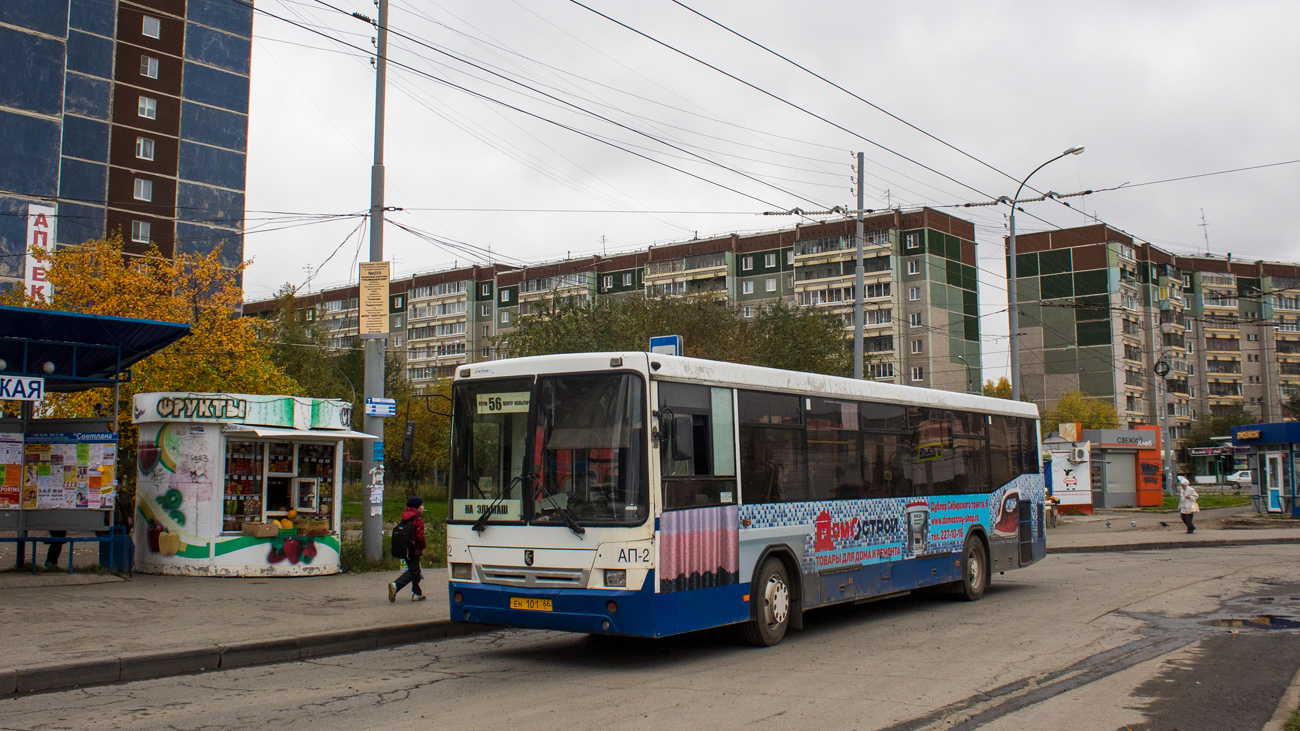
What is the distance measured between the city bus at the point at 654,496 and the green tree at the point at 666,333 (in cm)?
2498

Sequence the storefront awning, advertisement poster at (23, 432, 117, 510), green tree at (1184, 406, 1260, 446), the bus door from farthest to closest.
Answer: green tree at (1184, 406, 1260, 446) < the storefront awning < advertisement poster at (23, 432, 117, 510) < the bus door

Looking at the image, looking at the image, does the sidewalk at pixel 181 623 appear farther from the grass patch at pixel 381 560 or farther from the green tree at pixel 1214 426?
the green tree at pixel 1214 426

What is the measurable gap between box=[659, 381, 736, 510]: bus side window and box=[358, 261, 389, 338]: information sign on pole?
7.86 meters

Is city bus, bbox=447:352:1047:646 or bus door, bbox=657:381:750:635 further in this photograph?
bus door, bbox=657:381:750:635

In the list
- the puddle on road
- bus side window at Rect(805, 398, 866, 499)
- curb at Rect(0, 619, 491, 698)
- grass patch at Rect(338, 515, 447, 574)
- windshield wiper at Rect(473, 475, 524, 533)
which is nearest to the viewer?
curb at Rect(0, 619, 491, 698)

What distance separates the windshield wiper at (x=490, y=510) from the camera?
9.80 m

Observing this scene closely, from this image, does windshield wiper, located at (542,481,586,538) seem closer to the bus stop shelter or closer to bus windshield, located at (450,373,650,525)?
bus windshield, located at (450,373,650,525)

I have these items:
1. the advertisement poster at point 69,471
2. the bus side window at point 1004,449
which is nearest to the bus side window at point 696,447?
the bus side window at point 1004,449

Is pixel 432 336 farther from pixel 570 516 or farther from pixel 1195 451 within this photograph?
pixel 570 516

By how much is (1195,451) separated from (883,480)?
7618 cm

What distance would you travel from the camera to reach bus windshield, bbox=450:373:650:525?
9.36 metres

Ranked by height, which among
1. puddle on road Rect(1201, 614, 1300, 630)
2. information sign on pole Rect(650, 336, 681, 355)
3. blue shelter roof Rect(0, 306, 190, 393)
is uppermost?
blue shelter roof Rect(0, 306, 190, 393)

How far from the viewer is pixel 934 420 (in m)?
14.2

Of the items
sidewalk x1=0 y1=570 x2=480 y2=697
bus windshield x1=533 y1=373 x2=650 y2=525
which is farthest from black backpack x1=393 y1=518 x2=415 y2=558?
bus windshield x1=533 y1=373 x2=650 y2=525
